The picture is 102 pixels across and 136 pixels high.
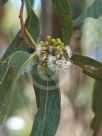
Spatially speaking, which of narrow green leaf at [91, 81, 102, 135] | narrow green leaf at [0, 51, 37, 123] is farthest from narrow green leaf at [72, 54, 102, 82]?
narrow green leaf at [91, 81, 102, 135]

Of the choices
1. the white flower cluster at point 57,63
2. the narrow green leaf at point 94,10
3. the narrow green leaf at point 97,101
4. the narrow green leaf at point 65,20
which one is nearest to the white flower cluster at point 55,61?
the white flower cluster at point 57,63

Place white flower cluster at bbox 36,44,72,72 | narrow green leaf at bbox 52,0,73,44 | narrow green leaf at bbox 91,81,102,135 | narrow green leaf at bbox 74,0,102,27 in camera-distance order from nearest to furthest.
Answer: white flower cluster at bbox 36,44,72,72 < narrow green leaf at bbox 52,0,73,44 < narrow green leaf at bbox 74,0,102,27 < narrow green leaf at bbox 91,81,102,135

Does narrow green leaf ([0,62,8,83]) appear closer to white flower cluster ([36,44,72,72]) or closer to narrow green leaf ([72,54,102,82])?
white flower cluster ([36,44,72,72])

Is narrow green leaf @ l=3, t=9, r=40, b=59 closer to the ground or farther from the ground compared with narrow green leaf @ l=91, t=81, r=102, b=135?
farther from the ground

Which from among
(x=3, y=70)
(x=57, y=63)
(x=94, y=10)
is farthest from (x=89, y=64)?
(x=94, y=10)


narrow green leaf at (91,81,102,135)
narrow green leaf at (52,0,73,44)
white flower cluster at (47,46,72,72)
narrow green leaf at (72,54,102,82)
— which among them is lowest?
narrow green leaf at (91,81,102,135)
